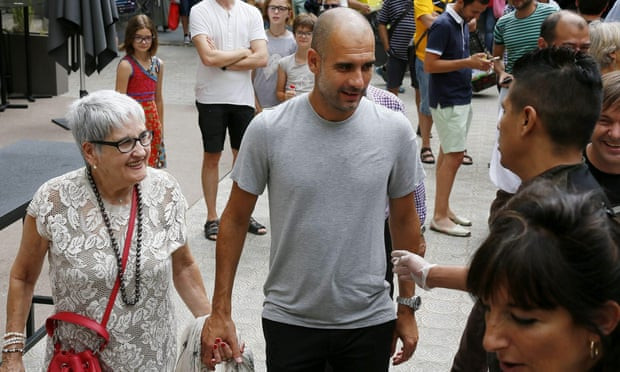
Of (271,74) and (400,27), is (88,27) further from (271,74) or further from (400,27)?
(400,27)

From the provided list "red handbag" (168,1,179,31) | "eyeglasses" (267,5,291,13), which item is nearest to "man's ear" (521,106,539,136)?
"eyeglasses" (267,5,291,13)

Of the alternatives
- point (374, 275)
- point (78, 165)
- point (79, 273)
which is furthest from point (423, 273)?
point (78, 165)

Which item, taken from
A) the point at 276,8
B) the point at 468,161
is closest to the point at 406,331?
the point at 276,8

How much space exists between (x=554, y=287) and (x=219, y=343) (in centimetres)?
185

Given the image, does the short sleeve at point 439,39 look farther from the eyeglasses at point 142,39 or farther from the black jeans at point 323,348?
the black jeans at point 323,348

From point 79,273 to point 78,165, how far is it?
80.8 inches

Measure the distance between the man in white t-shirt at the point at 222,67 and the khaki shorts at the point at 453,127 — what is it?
161 centimetres

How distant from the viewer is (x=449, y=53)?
7.27 m

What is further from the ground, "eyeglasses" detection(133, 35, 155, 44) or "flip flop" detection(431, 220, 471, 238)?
"eyeglasses" detection(133, 35, 155, 44)

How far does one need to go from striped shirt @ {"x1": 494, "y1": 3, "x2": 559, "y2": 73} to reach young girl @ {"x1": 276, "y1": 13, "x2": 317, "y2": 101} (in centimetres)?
173

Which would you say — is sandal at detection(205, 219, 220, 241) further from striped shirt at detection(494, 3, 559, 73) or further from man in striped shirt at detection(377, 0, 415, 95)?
man in striped shirt at detection(377, 0, 415, 95)

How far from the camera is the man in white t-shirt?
686 cm

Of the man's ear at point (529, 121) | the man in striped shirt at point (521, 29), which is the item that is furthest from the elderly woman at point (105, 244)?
the man in striped shirt at point (521, 29)

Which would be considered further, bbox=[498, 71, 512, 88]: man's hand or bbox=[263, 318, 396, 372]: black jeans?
bbox=[498, 71, 512, 88]: man's hand
